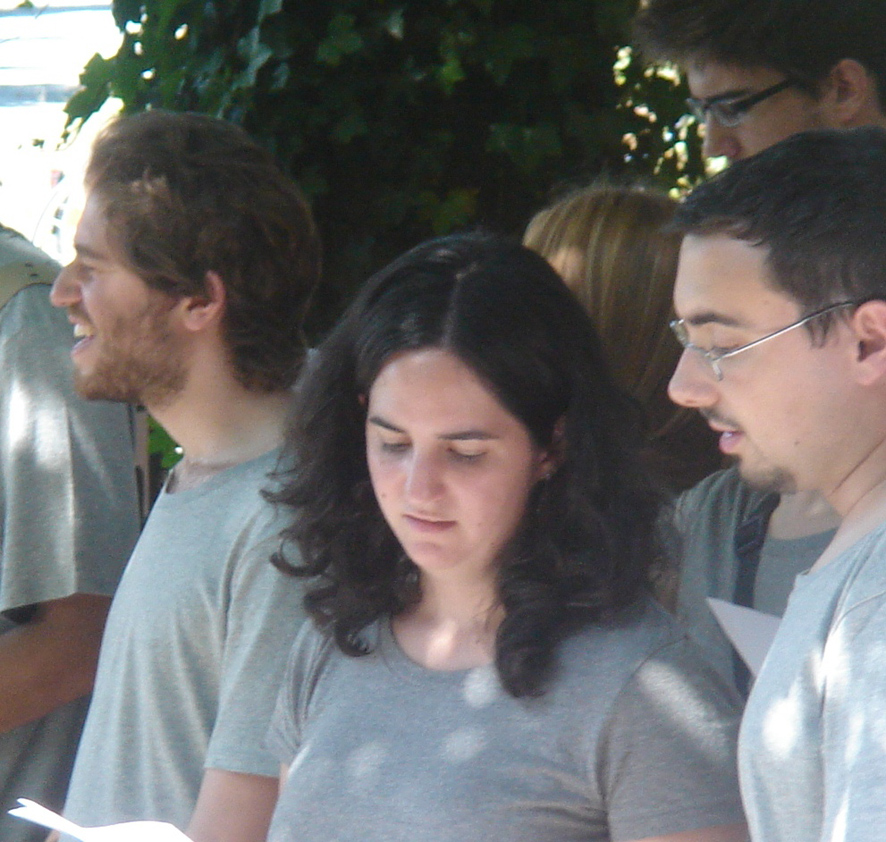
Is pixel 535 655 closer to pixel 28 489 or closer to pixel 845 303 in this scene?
pixel 845 303

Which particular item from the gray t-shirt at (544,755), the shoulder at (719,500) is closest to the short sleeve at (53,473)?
the gray t-shirt at (544,755)

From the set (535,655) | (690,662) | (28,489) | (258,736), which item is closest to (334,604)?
(258,736)

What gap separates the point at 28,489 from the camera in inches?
92.3

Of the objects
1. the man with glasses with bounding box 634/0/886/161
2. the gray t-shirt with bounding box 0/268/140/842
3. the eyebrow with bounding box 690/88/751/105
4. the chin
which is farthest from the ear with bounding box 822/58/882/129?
the gray t-shirt with bounding box 0/268/140/842

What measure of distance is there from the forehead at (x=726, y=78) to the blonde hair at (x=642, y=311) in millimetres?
360

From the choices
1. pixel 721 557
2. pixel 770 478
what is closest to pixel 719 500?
pixel 721 557

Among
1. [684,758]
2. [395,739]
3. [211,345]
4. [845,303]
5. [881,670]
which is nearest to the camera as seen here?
[881,670]

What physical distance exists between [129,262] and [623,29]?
1.43 meters

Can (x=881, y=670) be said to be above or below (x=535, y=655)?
above

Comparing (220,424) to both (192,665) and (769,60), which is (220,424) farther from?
(769,60)

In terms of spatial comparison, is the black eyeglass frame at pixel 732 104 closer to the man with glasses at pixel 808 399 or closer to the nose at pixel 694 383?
the man with glasses at pixel 808 399

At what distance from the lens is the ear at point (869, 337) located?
138 cm

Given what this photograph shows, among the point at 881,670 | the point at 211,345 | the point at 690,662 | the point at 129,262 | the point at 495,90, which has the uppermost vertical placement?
the point at 495,90

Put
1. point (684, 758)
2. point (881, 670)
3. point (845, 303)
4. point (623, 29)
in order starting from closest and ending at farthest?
point (881, 670) < point (845, 303) < point (684, 758) < point (623, 29)
